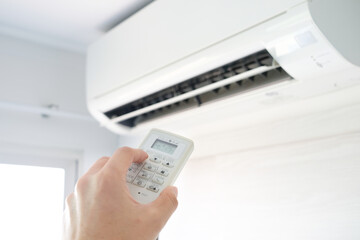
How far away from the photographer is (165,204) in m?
0.53

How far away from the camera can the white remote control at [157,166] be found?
0.63 metres

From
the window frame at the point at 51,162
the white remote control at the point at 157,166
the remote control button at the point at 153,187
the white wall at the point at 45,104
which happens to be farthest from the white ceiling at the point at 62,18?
the remote control button at the point at 153,187

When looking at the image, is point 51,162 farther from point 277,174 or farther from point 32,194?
point 277,174

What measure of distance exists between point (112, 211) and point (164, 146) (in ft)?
0.77

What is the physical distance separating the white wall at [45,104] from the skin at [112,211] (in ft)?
2.53

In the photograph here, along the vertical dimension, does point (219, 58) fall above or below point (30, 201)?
above

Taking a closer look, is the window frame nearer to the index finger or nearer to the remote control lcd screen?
the remote control lcd screen

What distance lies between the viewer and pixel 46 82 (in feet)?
4.38

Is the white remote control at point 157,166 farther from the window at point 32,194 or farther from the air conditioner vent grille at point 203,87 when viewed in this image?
the window at point 32,194

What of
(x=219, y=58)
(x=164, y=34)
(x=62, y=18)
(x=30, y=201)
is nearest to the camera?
(x=219, y=58)

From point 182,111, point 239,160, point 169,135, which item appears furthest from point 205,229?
point 169,135

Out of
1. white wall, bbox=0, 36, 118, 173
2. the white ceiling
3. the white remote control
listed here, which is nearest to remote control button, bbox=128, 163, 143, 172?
the white remote control

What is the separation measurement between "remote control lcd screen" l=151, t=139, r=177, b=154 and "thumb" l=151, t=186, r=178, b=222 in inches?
6.2

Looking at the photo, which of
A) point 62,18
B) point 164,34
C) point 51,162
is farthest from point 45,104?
point 164,34
